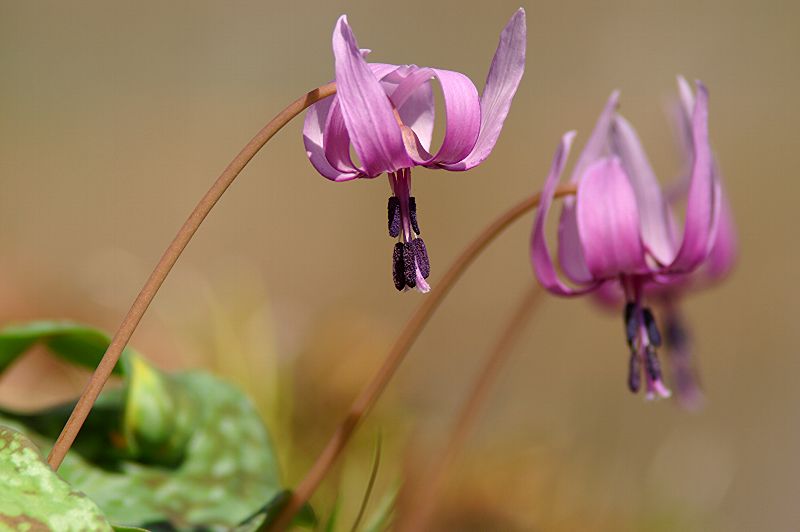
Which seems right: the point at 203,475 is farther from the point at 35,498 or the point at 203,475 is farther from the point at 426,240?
the point at 426,240

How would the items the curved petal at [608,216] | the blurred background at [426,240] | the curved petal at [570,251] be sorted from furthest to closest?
the blurred background at [426,240]
the curved petal at [570,251]
the curved petal at [608,216]

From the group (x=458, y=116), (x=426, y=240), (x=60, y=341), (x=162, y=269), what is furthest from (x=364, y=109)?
(x=426, y=240)

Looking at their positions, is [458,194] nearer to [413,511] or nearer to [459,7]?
[459,7]

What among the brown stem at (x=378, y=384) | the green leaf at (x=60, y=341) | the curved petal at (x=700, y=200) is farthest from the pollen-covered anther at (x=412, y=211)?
the green leaf at (x=60, y=341)

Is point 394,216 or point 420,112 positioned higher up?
point 420,112

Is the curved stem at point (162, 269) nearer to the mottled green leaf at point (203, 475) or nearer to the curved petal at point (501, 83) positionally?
the curved petal at point (501, 83)

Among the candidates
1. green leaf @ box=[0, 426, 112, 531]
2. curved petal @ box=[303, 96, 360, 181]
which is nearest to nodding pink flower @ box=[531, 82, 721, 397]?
curved petal @ box=[303, 96, 360, 181]
